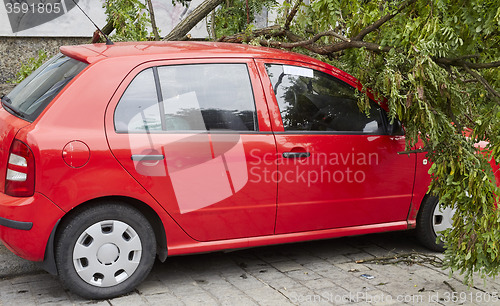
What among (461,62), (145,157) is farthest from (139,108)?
(461,62)

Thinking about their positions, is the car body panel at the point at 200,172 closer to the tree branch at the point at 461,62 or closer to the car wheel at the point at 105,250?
the car wheel at the point at 105,250

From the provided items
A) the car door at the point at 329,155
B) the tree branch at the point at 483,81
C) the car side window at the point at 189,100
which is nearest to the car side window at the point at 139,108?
the car side window at the point at 189,100

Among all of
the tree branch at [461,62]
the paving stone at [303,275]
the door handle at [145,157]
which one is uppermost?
the tree branch at [461,62]

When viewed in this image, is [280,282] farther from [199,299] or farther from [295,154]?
[295,154]

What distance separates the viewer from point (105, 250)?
4422 mm

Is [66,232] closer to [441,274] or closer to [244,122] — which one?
[244,122]

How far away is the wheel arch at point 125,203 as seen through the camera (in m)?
4.33

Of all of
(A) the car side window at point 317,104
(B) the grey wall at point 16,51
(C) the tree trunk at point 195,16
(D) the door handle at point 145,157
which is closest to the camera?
(D) the door handle at point 145,157

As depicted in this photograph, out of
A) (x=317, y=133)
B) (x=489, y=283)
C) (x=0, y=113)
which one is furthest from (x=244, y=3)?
(x=489, y=283)

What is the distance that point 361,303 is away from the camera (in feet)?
15.1

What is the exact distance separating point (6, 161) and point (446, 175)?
3087 millimetres

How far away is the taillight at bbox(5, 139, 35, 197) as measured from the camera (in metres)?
4.22

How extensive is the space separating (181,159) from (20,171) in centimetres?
107

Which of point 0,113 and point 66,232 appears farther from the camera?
point 0,113
